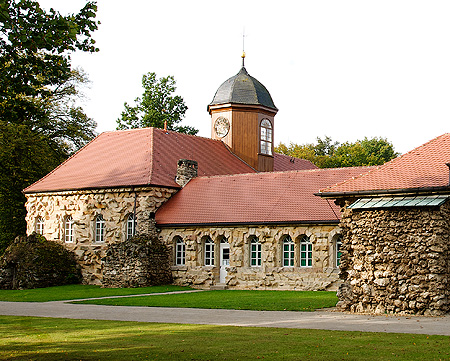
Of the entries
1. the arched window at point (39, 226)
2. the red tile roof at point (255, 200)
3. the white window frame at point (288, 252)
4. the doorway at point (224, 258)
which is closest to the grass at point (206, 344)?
the white window frame at point (288, 252)

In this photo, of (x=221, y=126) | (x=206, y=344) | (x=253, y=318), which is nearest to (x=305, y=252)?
(x=253, y=318)

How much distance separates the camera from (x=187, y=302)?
71.4 feet

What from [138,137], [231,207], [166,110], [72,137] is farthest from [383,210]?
[166,110]

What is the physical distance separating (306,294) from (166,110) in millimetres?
27828

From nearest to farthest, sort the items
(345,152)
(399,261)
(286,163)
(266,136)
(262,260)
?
(399,261) < (262,260) < (266,136) < (286,163) < (345,152)

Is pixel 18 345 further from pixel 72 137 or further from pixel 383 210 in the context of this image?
pixel 72 137

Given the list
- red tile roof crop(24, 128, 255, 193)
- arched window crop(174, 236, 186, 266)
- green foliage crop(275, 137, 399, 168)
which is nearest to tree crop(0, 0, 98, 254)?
red tile roof crop(24, 128, 255, 193)

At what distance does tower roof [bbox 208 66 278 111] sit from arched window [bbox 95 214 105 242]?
11.4m

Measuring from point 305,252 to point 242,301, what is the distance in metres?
6.70

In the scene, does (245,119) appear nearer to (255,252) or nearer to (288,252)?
(255,252)

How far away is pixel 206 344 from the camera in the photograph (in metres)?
11.9

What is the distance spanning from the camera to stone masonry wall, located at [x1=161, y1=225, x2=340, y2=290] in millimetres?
26703

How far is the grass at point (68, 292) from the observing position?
84.2 ft

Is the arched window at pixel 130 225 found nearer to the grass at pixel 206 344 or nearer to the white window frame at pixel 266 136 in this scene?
the white window frame at pixel 266 136
